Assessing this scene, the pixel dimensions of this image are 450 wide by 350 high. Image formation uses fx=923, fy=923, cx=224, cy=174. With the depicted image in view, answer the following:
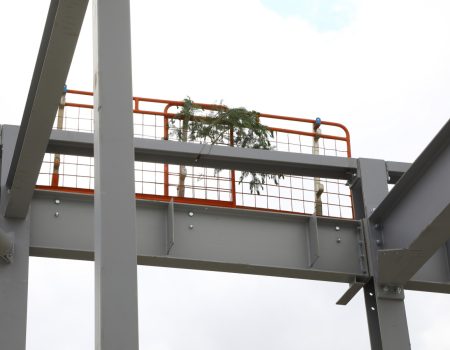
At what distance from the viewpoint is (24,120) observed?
10.4 m

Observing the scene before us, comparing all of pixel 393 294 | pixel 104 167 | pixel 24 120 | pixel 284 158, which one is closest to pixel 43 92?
pixel 24 120

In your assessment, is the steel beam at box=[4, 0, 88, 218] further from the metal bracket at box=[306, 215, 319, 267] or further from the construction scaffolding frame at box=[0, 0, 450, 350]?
the metal bracket at box=[306, 215, 319, 267]

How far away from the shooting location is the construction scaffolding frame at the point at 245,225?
36.1 ft

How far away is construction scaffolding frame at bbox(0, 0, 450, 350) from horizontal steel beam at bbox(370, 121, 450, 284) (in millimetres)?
14

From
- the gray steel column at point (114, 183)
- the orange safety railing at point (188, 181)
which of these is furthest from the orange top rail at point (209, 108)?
the gray steel column at point (114, 183)

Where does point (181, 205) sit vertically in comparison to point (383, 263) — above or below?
above

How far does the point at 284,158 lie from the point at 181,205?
5.40ft

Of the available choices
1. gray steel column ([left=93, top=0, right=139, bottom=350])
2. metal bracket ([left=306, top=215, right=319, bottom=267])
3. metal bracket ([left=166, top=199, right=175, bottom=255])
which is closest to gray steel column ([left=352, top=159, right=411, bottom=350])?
metal bracket ([left=306, top=215, right=319, bottom=267])

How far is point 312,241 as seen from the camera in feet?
42.1

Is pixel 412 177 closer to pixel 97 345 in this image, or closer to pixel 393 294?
pixel 393 294

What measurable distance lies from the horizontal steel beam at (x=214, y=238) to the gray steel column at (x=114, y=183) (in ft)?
14.9

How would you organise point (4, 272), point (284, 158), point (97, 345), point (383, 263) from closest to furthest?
1. point (97, 345)
2. point (4, 272)
3. point (383, 263)
4. point (284, 158)

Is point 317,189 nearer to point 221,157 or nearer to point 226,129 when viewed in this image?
point 226,129

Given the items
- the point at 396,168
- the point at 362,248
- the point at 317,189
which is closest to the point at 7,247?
the point at 362,248
